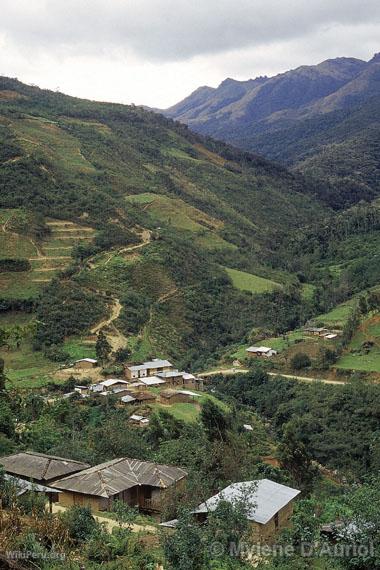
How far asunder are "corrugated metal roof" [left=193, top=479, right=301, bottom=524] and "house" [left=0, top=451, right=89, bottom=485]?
17.2 ft

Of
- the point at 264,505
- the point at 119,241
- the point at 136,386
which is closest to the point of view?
the point at 264,505

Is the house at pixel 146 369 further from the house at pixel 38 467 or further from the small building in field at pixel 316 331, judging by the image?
the house at pixel 38 467

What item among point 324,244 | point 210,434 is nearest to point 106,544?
point 210,434

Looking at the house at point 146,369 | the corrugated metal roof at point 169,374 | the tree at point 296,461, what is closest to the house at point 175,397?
the corrugated metal roof at point 169,374

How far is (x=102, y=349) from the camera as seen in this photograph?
4091 centimetres

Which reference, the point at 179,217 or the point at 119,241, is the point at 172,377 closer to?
the point at 119,241

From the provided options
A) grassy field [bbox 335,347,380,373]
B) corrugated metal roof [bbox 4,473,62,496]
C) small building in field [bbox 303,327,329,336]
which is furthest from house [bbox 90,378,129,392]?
corrugated metal roof [bbox 4,473,62,496]

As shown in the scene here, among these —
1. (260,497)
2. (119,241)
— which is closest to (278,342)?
(119,241)

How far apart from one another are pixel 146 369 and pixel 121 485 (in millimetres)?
23234

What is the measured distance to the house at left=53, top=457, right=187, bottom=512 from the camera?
55.4ft

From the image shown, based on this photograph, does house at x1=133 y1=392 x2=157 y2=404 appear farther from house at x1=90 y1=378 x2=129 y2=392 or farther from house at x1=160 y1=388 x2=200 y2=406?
house at x1=90 y1=378 x2=129 y2=392

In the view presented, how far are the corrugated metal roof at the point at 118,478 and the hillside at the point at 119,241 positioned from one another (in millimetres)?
8947

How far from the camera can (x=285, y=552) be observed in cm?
1079

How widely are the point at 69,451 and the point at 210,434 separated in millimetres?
5802
